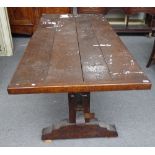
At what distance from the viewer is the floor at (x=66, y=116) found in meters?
1.60

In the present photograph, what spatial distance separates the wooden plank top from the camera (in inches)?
44.2

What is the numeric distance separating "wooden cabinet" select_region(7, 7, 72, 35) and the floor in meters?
1.42

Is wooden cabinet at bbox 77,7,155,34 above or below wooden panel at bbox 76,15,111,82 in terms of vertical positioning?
below

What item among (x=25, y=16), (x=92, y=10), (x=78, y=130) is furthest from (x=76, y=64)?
(x=25, y=16)

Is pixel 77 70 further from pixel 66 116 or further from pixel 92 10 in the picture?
pixel 92 10

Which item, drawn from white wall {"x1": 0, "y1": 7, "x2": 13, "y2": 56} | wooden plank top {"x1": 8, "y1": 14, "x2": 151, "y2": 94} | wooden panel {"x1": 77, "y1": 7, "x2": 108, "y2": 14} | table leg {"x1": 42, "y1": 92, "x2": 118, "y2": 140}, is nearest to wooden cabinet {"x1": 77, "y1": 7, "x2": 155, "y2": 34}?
wooden panel {"x1": 77, "y1": 7, "x2": 108, "y2": 14}

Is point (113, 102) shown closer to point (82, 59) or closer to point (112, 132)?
point (112, 132)

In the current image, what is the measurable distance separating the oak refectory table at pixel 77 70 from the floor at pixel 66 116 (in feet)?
0.31

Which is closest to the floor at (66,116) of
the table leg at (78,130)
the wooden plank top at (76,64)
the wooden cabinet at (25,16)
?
the table leg at (78,130)

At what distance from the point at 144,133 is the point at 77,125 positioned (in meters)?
0.51

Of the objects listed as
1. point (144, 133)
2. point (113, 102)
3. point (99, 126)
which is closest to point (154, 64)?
point (113, 102)

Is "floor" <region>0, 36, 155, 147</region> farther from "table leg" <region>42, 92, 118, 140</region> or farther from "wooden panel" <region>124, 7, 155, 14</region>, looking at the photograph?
"wooden panel" <region>124, 7, 155, 14</region>

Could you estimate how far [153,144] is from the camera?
156 centimetres

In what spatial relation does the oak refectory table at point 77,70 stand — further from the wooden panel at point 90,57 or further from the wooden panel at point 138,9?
the wooden panel at point 138,9
